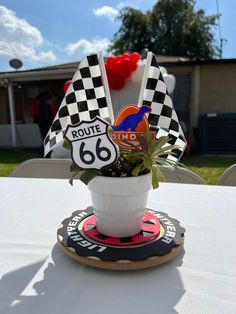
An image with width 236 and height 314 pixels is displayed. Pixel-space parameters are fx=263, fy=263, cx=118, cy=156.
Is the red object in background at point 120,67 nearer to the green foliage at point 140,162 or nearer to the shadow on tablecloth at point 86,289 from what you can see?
the green foliage at point 140,162

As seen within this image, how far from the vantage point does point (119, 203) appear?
20.6 inches

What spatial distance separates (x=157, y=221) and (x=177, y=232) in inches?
2.6

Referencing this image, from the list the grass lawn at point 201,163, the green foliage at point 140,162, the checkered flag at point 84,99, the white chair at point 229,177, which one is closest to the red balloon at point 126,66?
the grass lawn at point 201,163

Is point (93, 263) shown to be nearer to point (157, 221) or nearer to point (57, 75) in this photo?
point (157, 221)

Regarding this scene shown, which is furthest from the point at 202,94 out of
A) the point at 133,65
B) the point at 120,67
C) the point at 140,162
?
the point at 140,162

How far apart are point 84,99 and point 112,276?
1.44 ft

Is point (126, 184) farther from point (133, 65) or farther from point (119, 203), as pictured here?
point (133, 65)

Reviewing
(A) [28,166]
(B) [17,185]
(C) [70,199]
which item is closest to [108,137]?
(C) [70,199]

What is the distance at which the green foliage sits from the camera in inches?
19.8

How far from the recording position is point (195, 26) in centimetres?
1431

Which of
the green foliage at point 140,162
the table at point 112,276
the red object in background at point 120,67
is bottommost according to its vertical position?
the table at point 112,276

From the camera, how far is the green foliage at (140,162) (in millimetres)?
503

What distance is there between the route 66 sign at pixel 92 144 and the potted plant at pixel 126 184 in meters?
0.02

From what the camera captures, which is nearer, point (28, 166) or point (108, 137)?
point (108, 137)
